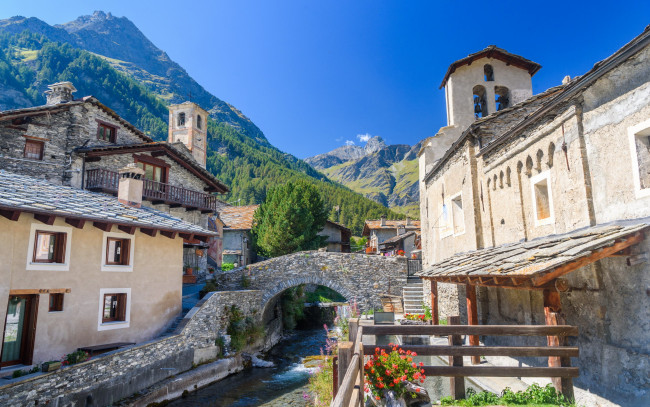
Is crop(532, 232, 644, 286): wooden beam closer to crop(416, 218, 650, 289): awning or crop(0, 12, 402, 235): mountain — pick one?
crop(416, 218, 650, 289): awning

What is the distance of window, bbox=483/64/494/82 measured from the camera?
52.4 feet

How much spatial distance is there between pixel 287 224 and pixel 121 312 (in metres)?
17.9

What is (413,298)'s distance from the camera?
19.7 m

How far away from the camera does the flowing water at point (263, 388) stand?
1273 centimetres

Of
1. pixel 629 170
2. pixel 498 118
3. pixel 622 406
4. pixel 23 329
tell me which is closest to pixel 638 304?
pixel 622 406

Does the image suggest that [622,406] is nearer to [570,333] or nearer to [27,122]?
[570,333]

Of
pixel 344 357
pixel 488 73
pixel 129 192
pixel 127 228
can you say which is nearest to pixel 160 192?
pixel 129 192

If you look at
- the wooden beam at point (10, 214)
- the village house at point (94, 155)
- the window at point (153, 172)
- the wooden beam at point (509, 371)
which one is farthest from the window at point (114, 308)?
the window at point (153, 172)

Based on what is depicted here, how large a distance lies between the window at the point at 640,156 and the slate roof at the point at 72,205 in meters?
12.3

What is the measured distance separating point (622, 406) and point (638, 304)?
1.46 meters

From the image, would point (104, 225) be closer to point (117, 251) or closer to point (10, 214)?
point (117, 251)

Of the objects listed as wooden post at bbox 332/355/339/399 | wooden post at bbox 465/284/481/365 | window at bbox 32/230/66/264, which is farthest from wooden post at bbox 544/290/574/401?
window at bbox 32/230/66/264

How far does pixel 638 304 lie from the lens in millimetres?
5172

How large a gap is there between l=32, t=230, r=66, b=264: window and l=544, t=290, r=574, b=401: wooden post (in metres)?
12.2
